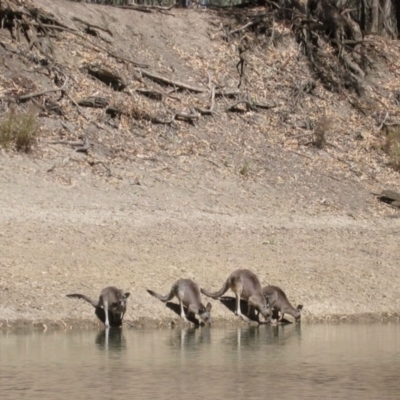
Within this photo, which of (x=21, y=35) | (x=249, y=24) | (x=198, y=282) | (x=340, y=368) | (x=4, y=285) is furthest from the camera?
(x=249, y=24)

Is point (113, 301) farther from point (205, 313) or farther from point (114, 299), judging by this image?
point (205, 313)

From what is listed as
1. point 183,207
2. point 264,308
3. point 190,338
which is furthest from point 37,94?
point 190,338

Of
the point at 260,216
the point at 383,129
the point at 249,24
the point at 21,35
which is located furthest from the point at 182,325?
the point at 249,24

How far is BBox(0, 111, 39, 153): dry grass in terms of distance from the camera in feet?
63.6

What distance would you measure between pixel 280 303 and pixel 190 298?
1.32 m

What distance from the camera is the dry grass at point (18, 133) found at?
63.6 feet

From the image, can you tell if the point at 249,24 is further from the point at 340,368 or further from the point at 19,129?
the point at 340,368

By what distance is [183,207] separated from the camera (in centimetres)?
→ 1898

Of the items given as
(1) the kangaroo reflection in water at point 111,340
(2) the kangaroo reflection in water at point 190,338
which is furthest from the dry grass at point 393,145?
(1) the kangaroo reflection in water at point 111,340

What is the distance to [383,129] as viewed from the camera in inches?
1000

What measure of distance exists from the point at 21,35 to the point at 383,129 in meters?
8.35

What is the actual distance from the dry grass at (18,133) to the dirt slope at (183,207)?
0.76 feet

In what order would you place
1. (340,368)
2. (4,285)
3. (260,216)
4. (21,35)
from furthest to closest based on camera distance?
(21,35) → (260,216) → (4,285) → (340,368)

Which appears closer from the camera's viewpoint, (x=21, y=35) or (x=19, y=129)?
(x=19, y=129)
